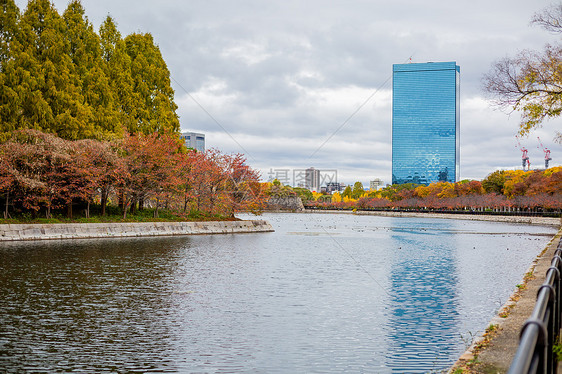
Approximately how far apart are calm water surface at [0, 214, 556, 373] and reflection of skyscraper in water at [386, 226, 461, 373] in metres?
0.03

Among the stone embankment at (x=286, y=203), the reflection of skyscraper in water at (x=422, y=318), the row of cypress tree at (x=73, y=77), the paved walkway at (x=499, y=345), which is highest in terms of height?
the row of cypress tree at (x=73, y=77)

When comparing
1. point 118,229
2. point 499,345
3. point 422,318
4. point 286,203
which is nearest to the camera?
point 499,345

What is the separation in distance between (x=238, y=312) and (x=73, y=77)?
29.1m

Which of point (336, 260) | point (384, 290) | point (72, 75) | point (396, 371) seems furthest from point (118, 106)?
point (396, 371)

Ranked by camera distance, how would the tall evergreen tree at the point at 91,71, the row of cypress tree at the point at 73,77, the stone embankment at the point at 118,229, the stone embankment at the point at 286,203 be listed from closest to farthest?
the stone embankment at the point at 118,229 < the row of cypress tree at the point at 73,77 < the tall evergreen tree at the point at 91,71 < the stone embankment at the point at 286,203

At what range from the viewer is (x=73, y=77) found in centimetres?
3481

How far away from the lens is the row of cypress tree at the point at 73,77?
32125 millimetres

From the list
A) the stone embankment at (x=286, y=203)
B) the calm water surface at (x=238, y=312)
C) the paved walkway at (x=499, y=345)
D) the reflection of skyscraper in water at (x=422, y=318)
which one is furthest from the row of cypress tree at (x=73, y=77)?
the stone embankment at (x=286, y=203)

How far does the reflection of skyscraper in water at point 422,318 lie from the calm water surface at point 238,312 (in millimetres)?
31

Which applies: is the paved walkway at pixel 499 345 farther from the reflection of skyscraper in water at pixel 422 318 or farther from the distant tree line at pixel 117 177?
the distant tree line at pixel 117 177

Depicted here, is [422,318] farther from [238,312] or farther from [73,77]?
[73,77]

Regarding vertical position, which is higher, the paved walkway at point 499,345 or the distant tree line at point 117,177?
the distant tree line at point 117,177

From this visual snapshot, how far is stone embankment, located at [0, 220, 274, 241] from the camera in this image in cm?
2798

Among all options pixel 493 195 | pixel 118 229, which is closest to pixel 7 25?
pixel 118 229
